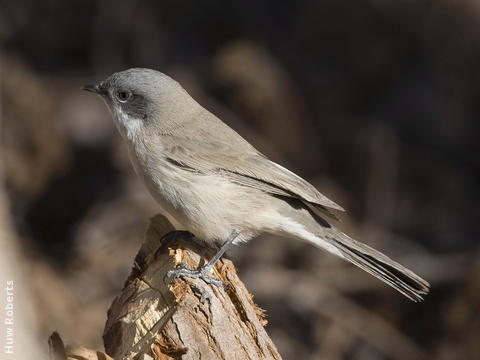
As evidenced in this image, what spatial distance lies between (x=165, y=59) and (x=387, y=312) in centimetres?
386

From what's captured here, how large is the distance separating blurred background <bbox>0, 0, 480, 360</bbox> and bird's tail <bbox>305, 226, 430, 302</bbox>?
6.83ft

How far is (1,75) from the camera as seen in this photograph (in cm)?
784

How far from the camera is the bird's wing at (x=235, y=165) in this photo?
15.3 feet

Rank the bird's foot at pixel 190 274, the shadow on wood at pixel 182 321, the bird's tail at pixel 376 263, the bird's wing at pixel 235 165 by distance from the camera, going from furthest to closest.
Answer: the bird's wing at pixel 235 165
the bird's tail at pixel 376 263
the bird's foot at pixel 190 274
the shadow on wood at pixel 182 321

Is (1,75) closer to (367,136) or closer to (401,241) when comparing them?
(367,136)

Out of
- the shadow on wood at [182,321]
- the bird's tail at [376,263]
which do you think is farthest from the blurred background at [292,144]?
the shadow on wood at [182,321]

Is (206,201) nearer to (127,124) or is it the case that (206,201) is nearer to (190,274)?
(190,274)

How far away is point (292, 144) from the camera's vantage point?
307 inches

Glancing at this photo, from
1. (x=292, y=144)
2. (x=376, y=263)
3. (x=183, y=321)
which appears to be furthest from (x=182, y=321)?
(x=292, y=144)

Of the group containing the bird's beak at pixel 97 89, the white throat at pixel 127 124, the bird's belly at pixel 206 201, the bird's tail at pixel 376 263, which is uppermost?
the bird's tail at pixel 376 263

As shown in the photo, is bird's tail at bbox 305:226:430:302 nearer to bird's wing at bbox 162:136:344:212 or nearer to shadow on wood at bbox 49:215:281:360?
bird's wing at bbox 162:136:344:212

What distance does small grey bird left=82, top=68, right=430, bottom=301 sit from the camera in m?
4.60

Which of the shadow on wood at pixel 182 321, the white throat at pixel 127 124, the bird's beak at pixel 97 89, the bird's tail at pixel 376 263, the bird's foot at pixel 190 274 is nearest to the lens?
the shadow on wood at pixel 182 321

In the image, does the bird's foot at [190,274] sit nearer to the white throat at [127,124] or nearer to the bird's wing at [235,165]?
the bird's wing at [235,165]
